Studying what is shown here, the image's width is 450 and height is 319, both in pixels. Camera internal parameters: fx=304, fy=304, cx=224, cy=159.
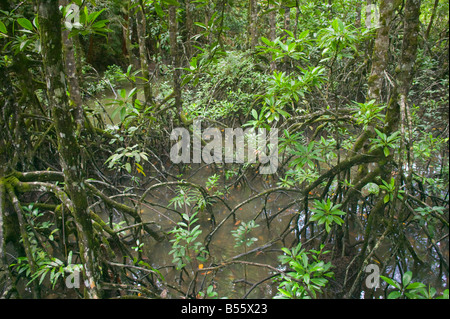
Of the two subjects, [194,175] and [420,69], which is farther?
[420,69]

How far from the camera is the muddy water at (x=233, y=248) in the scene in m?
2.90

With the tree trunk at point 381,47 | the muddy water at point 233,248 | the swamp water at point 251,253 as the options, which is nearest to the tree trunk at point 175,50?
the muddy water at point 233,248

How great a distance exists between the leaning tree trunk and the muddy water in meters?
0.90

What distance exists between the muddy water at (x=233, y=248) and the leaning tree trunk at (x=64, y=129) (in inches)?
35.5

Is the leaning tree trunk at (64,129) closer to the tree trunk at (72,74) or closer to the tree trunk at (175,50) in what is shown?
the tree trunk at (72,74)

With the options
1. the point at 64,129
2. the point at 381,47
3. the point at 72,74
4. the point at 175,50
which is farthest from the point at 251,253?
the point at 175,50

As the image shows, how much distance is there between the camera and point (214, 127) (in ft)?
18.2

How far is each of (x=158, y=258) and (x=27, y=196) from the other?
2195 mm

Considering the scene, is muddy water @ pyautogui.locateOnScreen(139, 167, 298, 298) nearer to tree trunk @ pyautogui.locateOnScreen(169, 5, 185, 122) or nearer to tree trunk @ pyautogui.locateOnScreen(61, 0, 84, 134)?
tree trunk @ pyautogui.locateOnScreen(169, 5, 185, 122)

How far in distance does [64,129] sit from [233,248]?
228cm

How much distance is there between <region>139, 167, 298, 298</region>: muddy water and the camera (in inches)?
114

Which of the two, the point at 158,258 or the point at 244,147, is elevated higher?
the point at 244,147
